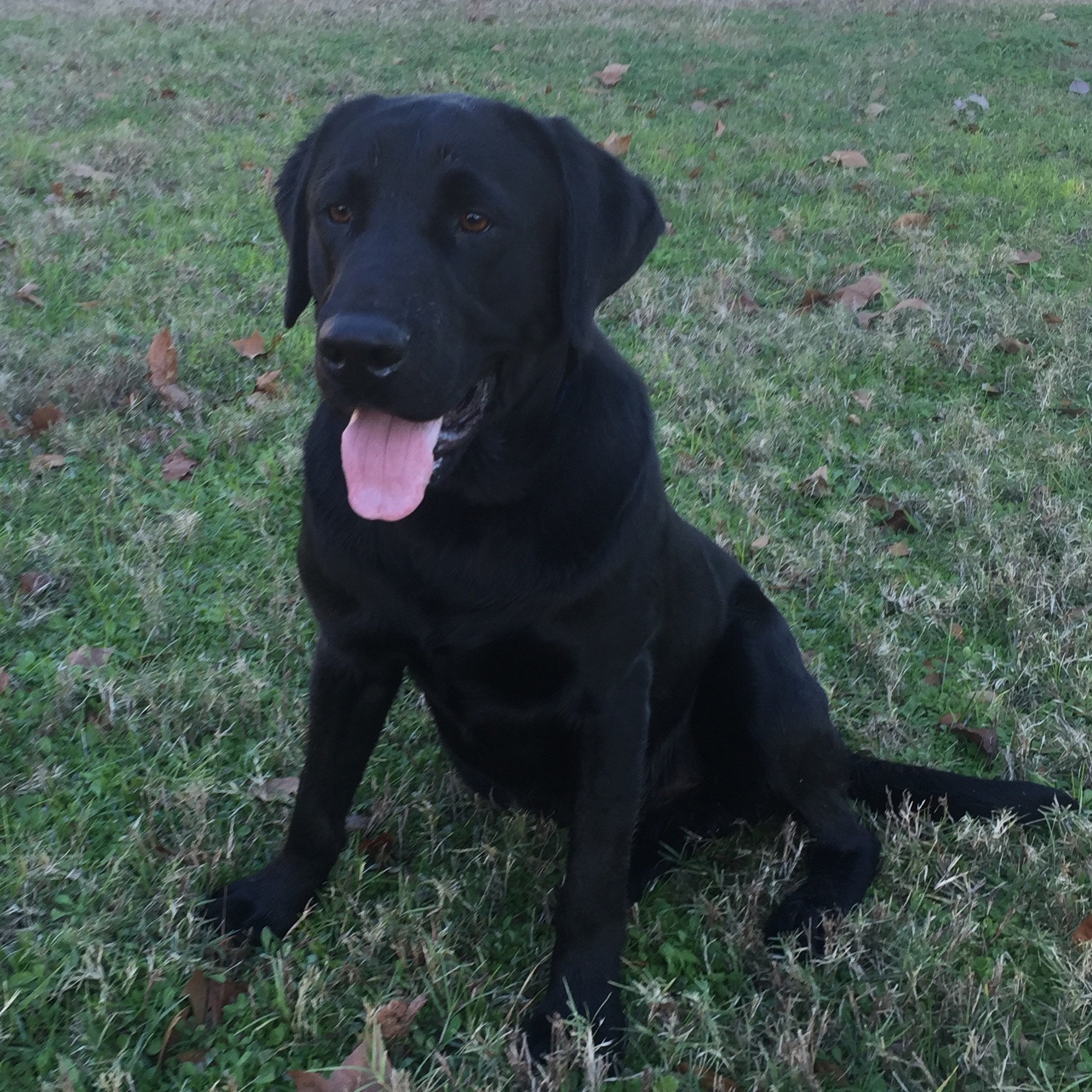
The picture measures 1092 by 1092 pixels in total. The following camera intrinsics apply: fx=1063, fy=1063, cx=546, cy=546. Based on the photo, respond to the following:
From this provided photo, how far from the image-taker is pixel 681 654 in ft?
7.45

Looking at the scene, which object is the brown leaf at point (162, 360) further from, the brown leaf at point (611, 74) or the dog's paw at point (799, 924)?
the brown leaf at point (611, 74)

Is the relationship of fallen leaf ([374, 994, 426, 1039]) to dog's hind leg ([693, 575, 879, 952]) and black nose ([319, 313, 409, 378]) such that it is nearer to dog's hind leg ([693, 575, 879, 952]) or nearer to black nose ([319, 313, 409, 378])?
dog's hind leg ([693, 575, 879, 952])

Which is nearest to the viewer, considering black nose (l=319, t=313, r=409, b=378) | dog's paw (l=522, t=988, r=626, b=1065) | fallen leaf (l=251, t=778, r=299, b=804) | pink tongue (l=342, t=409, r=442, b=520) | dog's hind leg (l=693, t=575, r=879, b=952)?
black nose (l=319, t=313, r=409, b=378)

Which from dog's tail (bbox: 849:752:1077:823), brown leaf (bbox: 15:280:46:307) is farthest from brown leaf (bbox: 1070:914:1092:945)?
brown leaf (bbox: 15:280:46:307)

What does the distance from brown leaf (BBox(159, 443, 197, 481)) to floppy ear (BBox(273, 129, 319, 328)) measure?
144 cm

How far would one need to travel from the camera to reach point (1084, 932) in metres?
2.03

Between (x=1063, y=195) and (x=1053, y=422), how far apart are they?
3238mm

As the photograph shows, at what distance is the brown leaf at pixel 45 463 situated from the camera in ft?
11.3

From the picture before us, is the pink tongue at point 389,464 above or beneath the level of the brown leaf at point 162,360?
above

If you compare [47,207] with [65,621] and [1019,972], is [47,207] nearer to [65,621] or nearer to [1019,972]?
[65,621]

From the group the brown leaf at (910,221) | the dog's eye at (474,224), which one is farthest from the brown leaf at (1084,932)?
the brown leaf at (910,221)

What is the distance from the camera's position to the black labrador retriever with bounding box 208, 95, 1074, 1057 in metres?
1.80

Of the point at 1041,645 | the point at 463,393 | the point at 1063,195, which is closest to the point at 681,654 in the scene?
the point at 463,393

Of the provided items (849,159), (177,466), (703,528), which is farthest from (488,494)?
(849,159)
